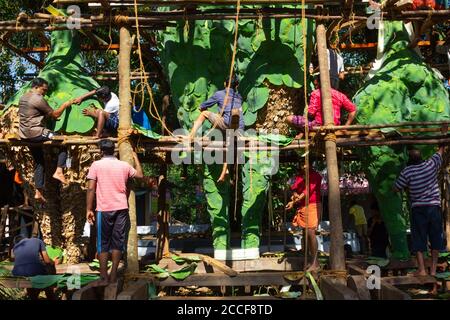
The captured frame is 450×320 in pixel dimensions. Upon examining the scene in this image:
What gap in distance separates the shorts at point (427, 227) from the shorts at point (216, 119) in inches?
89.8

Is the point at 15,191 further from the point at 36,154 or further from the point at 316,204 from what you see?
the point at 316,204

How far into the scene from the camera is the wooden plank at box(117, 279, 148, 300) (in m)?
4.00

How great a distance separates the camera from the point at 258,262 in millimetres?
6172

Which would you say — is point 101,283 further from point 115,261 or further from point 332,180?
point 332,180

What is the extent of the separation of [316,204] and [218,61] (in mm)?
2338

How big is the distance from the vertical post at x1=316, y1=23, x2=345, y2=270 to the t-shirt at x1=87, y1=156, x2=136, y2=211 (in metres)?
2.03

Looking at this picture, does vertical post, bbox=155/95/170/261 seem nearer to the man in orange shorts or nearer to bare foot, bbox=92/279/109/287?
the man in orange shorts

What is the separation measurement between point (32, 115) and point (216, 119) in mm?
2223

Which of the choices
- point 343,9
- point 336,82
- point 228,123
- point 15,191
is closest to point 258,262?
point 228,123

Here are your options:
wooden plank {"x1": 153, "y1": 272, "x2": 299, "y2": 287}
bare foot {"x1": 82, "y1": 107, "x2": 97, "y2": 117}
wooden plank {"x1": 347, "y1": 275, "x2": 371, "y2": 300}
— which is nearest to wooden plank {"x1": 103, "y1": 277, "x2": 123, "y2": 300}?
wooden plank {"x1": 153, "y1": 272, "x2": 299, "y2": 287}

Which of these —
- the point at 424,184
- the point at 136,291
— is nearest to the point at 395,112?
the point at 424,184

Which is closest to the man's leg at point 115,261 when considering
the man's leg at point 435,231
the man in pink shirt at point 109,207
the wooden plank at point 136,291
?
the man in pink shirt at point 109,207

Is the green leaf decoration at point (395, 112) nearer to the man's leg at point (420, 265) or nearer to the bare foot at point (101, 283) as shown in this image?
the man's leg at point (420, 265)
